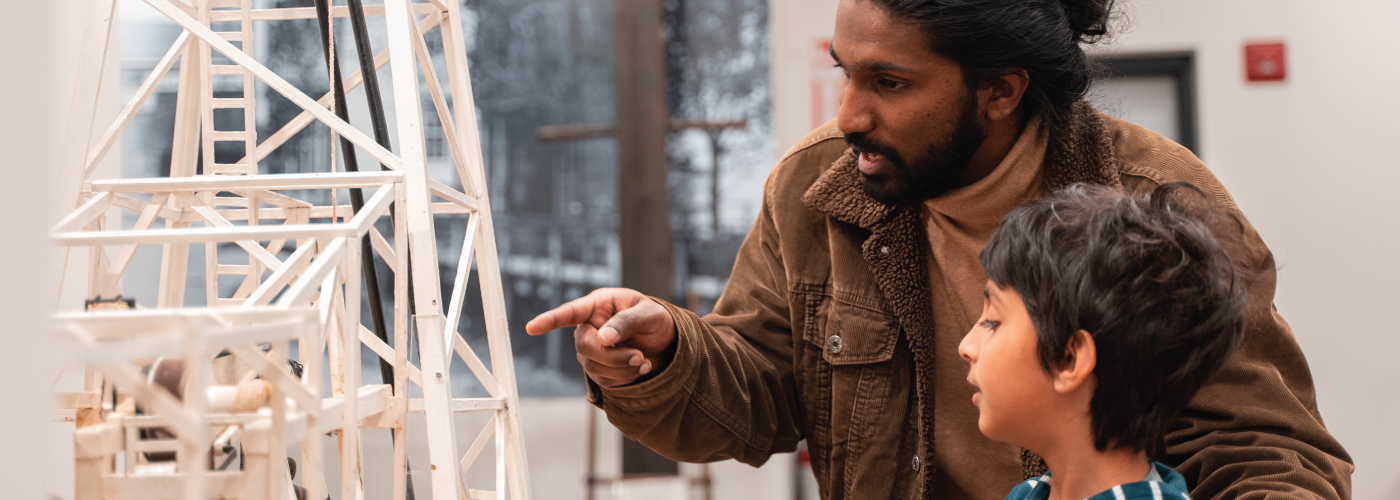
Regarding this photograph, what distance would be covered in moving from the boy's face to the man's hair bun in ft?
1.68

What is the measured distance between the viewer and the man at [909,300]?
1.08 meters

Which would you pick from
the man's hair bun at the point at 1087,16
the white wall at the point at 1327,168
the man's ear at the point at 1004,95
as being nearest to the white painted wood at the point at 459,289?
the man's ear at the point at 1004,95

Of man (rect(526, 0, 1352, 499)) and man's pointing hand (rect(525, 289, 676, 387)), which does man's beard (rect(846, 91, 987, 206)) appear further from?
man's pointing hand (rect(525, 289, 676, 387))

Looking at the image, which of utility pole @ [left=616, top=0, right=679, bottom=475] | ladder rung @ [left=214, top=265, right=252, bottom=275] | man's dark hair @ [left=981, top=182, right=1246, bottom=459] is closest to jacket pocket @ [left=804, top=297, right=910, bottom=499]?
man's dark hair @ [left=981, top=182, right=1246, bottom=459]

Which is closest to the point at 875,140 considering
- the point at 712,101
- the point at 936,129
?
the point at 936,129

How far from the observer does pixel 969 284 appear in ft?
4.07

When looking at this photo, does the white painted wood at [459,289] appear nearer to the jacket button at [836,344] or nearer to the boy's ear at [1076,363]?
the jacket button at [836,344]

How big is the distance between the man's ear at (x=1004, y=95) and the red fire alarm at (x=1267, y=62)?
172cm

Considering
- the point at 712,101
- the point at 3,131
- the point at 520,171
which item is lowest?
the point at 3,131

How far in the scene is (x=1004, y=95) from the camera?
1.23 meters

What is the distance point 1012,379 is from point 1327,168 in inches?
85.0

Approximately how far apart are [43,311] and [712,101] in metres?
2.59

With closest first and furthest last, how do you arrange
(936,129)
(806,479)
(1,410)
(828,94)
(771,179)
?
(1,410), (936,129), (771,179), (828,94), (806,479)

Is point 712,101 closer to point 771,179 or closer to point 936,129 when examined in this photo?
point 771,179
